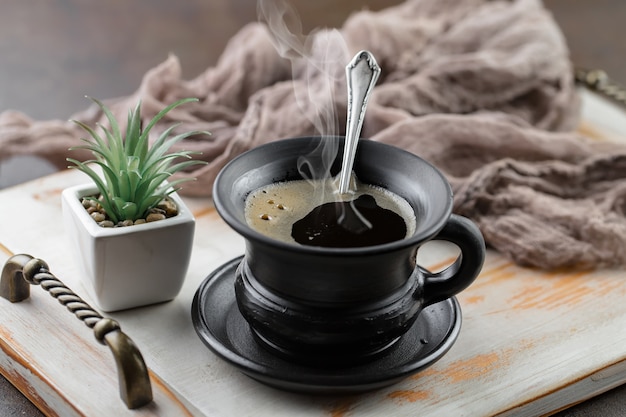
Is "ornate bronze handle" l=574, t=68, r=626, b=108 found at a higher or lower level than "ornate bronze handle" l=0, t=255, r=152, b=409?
lower

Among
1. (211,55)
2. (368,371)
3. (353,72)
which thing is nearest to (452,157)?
(353,72)

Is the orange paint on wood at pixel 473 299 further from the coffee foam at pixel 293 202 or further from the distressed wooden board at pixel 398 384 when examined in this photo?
the coffee foam at pixel 293 202

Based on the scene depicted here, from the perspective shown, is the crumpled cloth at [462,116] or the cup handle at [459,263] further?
the crumpled cloth at [462,116]

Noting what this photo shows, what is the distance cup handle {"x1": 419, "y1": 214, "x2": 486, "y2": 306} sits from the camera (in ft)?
3.65

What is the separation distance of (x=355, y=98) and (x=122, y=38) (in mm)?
1480

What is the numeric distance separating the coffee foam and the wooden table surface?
41.5 inches

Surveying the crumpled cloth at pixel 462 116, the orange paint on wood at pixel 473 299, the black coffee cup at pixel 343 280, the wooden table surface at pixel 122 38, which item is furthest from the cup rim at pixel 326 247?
the wooden table surface at pixel 122 38

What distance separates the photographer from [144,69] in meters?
2.38

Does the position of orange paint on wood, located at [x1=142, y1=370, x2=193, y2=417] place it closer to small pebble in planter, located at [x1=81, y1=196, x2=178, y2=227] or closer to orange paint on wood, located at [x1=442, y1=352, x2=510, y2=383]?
small pebble in planter, located at [x1=81, y1=196, x2=178, y2=227]

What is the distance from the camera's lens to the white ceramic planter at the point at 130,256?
1223 millimetres

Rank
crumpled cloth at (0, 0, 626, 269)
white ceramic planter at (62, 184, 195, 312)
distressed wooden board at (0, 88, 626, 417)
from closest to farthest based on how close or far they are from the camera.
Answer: distressed wooden board at (0, 88, 626, 417) < white ceramic planter at (62, 184, 195, 312) < crumpled cloth at (0, 0, 626, 269)

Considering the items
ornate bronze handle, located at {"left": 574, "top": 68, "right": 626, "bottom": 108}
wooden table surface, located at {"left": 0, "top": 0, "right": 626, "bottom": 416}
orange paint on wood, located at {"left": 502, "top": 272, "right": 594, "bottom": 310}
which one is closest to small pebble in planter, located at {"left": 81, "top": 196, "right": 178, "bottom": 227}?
orange paint on wood, located at {"left": 502, "top": 272, "right": 594, "bottom": 310}

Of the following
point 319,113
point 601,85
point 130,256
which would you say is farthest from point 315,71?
point 130,256

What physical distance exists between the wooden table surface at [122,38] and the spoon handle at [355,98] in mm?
1094
